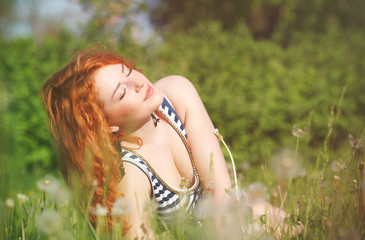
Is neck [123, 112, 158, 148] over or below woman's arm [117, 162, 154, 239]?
over

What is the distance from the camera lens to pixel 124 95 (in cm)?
181

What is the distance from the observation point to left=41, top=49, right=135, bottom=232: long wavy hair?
1837mm

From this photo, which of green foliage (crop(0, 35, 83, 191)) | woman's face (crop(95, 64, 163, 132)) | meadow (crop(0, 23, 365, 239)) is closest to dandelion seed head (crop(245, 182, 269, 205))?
woman's face (crop(95, 64, 163, 132))

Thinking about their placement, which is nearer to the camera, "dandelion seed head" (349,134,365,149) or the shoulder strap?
"dandelion seed head" (349,134,365,149)

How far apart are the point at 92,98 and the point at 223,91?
3.13 metres

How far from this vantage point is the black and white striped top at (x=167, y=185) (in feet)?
6.40

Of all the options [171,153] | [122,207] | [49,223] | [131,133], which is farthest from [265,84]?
[49,223]

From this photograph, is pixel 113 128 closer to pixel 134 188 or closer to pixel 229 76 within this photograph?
pixel 134 188

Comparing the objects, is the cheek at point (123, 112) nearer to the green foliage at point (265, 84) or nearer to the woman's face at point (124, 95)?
the woman's face at point (124, 95)

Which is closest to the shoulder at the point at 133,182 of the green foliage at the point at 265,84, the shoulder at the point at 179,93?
the shoulder at the point at 179,93

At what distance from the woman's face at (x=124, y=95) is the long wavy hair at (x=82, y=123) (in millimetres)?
41

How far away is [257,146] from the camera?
469 cm

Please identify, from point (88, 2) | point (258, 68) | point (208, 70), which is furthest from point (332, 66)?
point (88, 2)

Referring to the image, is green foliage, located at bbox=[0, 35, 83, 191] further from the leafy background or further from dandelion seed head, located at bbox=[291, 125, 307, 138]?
dandelion seed head, located at bbox=[291, 125, 307, 138]
